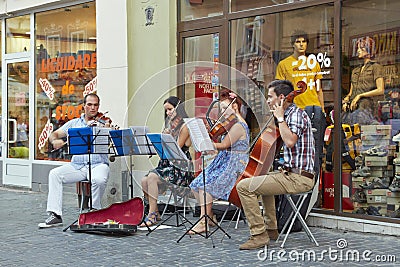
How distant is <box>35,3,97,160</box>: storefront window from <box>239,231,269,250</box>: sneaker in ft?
16.6

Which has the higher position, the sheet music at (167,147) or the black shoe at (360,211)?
the sheet music at (167,147)

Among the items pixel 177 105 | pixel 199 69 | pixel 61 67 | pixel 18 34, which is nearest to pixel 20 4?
pixel 18 34

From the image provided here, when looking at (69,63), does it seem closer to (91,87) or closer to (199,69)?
(91,87)

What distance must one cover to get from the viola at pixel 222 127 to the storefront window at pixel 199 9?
8.32 ft

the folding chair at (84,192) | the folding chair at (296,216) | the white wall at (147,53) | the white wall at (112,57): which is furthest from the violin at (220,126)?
the white wall at (112,57)

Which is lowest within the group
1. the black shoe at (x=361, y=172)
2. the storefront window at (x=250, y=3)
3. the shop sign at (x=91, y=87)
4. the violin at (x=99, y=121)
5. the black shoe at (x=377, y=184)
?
the black shoe at (x=377, y=184)

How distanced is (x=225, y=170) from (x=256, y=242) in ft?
3.29

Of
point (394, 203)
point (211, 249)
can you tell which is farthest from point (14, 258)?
point (394, 203)

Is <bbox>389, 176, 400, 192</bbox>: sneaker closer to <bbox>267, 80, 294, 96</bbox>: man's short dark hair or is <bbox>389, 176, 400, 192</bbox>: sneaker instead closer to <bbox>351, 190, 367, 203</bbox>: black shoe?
<bbox>351, 190, 367, 203</bbox>: black shoe

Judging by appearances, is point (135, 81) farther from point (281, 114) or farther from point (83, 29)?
point (281, 114)

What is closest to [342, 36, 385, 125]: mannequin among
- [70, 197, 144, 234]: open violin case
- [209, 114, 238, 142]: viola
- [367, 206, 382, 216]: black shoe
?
[367, 206, 382, 216]: black shoe

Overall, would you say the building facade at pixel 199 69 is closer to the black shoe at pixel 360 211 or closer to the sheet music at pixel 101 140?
the black shoe at pixel 360 211

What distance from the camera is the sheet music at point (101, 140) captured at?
8375 millimetres

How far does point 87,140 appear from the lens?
27.2 feet
